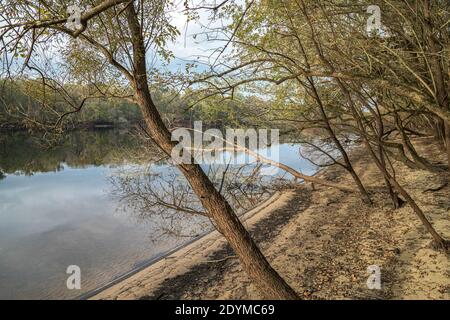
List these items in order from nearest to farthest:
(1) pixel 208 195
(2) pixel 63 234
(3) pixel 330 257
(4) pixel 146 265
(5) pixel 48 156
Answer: (1) pixel 208 195 < (3) pixel 330 257 < (4) pixel 146 265 < (2) pixel 63 234 < (5) pixel 48 156

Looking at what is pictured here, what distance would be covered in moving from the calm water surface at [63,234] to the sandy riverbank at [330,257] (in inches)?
55.1

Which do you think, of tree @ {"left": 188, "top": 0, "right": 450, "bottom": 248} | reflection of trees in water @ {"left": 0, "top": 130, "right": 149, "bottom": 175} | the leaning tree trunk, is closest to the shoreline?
the leaning tree trunk

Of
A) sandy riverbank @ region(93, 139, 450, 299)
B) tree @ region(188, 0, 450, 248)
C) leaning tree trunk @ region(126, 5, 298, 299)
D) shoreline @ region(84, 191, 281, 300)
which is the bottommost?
shoreline @ region(84, 191, 281, 300)

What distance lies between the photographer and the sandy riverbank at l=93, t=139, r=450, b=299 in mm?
6086

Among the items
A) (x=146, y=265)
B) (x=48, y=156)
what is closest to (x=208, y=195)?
(x=146, y=265)

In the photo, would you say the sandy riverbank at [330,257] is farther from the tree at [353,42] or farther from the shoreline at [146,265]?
the tree at [353,42]

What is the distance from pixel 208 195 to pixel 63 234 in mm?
9717

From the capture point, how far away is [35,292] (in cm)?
815

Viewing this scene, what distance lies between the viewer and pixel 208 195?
159 inches

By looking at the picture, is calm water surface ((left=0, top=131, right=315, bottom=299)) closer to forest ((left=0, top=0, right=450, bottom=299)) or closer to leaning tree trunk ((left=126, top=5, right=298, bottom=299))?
forest ((left=0, top=0, right=450, bottom=299))

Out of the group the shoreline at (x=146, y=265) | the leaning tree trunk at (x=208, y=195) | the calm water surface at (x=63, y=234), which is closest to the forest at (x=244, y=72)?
the leaning tree trunk at (x=208, y=195)

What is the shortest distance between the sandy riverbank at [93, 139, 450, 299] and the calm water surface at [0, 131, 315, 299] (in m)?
1.40

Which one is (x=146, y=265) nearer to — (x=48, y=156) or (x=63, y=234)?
(x=63, y=234)
